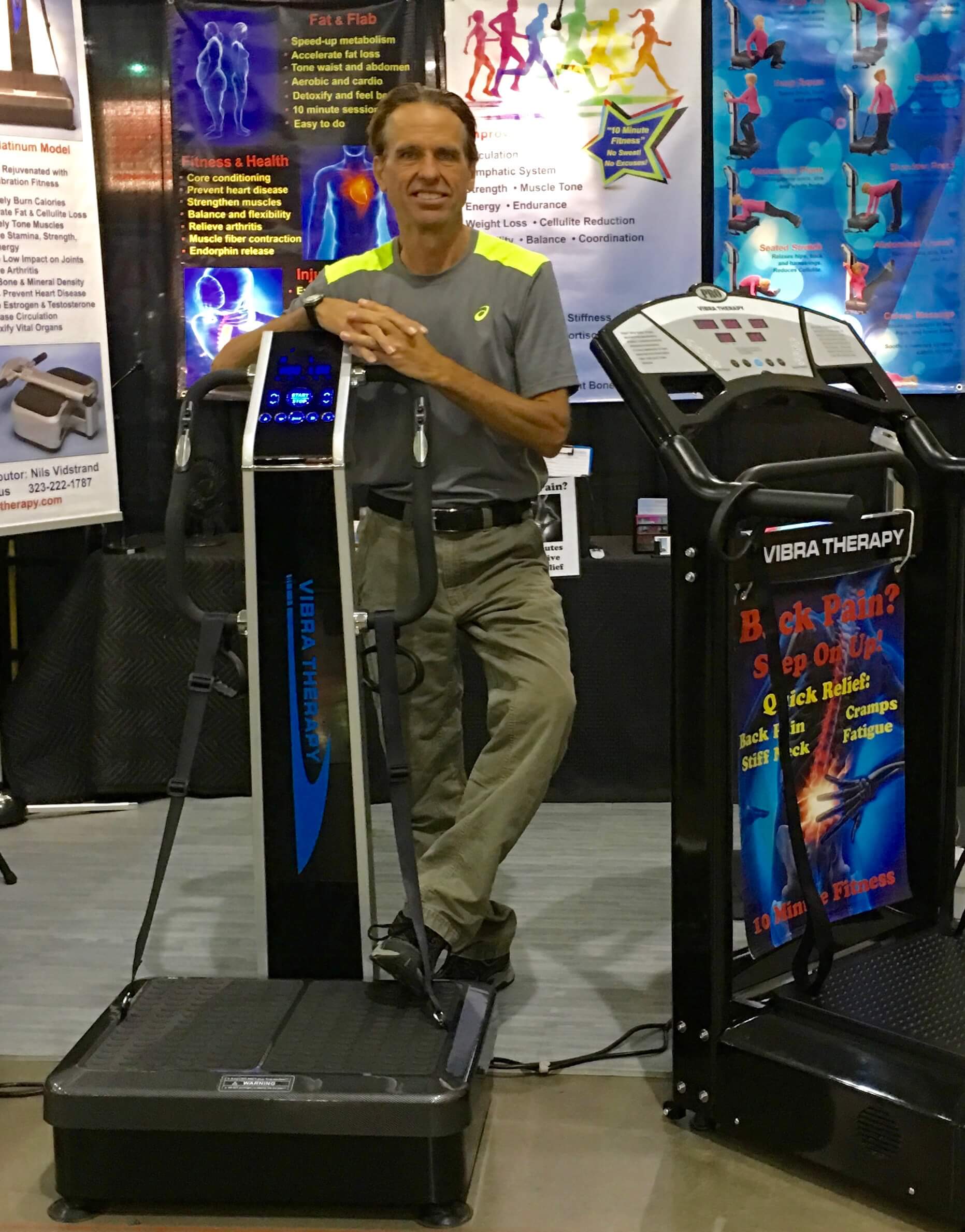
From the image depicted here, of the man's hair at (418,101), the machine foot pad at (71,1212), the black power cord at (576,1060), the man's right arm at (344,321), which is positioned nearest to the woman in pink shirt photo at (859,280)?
the man's hair at (418,101)

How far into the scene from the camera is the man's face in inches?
116

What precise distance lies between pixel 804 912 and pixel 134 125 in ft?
11.5

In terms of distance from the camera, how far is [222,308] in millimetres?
4789

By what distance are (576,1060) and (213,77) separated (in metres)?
3.40

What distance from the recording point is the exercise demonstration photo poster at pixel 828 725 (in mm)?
2516

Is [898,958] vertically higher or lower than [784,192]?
lower

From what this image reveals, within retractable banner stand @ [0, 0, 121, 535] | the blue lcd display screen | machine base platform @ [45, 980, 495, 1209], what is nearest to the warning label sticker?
machine base platform @ [45, 980, 495, 1209]

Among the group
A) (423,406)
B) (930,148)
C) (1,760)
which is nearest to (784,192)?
(930,148)

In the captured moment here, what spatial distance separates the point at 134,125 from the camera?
187 inches

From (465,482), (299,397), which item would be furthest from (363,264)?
(299,397)

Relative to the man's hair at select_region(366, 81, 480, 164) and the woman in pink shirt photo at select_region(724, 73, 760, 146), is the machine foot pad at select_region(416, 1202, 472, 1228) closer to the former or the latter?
the man's hair at select_region(366, 81, 480, 164)

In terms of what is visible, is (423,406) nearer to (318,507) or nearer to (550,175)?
(318,507)

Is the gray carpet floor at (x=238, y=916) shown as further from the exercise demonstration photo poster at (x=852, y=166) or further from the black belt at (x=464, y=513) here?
the exercise demonstration photo poster at (x=852, y=166)

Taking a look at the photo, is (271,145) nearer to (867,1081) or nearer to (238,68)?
(238,68)
